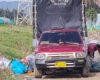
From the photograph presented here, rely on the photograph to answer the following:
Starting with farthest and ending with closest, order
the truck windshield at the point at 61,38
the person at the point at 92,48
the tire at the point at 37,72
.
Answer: the person at the point at 92,48 < the truck windshield at the point at 61,38 < the tire at the point at 37,72

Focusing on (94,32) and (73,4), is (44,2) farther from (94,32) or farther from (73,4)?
(94,32)

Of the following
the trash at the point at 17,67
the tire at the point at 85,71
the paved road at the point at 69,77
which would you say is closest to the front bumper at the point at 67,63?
the tire at the point at 85,71

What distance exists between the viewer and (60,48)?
575 inches

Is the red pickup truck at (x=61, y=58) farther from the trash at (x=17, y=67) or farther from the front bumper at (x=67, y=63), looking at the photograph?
the trash at (x=17, y=67)

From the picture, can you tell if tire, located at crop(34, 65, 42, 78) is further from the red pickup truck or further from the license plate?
the license plate

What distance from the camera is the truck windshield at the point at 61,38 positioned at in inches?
614

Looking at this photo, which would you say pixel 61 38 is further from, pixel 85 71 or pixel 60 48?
pixel 85 71

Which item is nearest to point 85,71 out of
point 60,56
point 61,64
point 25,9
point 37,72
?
point 61,64

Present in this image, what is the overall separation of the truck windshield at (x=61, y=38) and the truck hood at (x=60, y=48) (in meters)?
0.51

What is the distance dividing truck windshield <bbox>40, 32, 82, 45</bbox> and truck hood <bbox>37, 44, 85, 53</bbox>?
0.51 meters

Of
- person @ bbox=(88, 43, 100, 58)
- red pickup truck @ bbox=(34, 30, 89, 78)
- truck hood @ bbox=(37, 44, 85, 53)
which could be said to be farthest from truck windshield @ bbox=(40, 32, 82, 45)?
person @ bbox=(88, 43, 100, 58)

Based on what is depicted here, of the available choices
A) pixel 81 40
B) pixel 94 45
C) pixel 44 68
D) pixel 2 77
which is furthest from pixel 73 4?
pixel 2 77

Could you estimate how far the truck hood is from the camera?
1435 centimetres

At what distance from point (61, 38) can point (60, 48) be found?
1.28 meters
